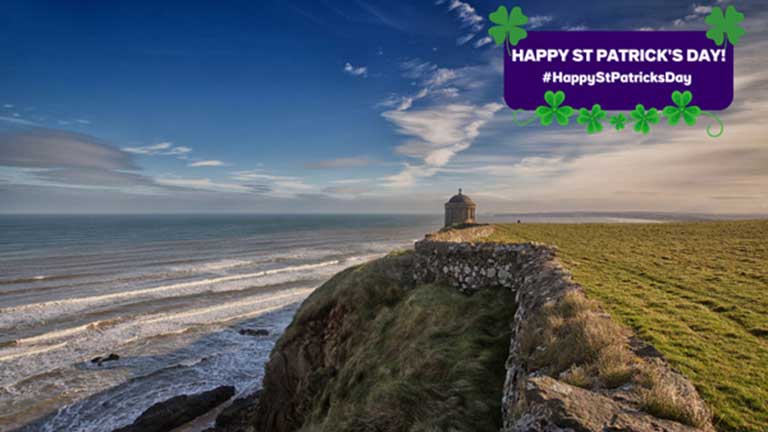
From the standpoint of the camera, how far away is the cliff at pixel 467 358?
3471mm

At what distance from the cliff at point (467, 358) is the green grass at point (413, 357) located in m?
0.04

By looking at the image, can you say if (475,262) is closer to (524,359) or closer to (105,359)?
(524,359)

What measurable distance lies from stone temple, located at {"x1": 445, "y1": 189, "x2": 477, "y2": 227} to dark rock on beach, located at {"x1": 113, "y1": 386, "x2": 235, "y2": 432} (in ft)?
114

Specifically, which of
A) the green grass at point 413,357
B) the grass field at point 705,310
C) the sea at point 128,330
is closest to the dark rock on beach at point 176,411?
the sea at point 128,330

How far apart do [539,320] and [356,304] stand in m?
10.6

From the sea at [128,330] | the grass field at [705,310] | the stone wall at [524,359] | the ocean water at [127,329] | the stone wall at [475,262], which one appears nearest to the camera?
the stone wall at [524,359]

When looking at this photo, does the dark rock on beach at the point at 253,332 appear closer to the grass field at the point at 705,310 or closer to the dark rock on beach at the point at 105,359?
the dark rock on beach at the point at 105,359

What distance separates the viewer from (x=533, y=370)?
15.8 feet

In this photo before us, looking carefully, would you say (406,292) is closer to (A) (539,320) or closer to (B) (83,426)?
(A) (539,320)

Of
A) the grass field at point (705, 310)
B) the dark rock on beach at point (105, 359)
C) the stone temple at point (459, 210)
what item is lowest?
the dark rock on beach at point (105, 359)

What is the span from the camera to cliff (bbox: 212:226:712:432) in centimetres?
347

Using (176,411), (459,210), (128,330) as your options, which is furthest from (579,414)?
(459,210)

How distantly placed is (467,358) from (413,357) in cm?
162

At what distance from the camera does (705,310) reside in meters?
7.78
